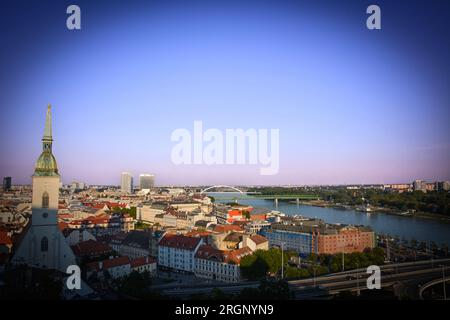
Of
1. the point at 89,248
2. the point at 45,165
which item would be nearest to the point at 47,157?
the point at 45,165

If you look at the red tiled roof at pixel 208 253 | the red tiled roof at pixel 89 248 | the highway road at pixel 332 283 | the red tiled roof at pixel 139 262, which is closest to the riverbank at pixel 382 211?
the highway road at pixel 332 283

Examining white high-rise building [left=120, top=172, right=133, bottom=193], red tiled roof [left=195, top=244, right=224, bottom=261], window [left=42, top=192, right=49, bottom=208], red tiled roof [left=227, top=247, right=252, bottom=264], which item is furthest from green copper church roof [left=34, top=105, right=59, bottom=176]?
white high-rise building [left=120, top=172, right=133, bottom=193]

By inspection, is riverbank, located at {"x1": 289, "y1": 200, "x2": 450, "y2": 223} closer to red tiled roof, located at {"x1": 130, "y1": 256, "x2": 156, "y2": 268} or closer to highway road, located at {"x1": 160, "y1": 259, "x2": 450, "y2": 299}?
highway road, located at {"x1": 160, "y1": 259, "x2": 450, "y2": 299}

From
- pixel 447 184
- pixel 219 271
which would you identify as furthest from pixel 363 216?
pixel 219 271

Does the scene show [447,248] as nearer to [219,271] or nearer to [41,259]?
[219,271]

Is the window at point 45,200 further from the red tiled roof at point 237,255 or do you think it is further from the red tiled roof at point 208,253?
the red tiled roof at point 237,255

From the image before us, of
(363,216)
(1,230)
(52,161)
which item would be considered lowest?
(363,216)

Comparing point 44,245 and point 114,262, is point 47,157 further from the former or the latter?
point 114,262
